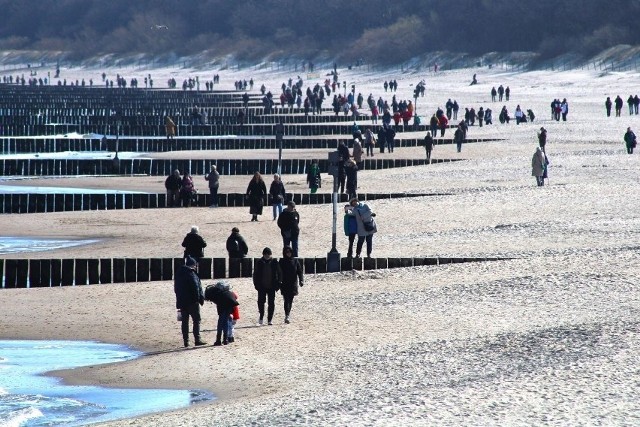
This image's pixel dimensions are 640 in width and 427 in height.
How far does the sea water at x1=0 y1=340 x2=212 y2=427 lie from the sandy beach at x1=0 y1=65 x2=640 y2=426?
384mm

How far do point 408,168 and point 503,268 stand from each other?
24.4 meters

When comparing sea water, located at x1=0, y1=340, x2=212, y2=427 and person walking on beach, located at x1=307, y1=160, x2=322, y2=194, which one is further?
person walking on beach, located at x1=307, y1=160, x2=322, y2=194

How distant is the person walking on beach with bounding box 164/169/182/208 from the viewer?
38281 mm

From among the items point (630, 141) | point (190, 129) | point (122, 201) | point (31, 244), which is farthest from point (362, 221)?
point (190, 129)

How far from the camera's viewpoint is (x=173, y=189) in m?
38.4

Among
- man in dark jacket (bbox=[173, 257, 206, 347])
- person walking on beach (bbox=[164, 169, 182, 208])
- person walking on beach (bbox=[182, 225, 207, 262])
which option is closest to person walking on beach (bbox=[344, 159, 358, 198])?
person walking on beach (bbox=[164, 169, 182, 208])

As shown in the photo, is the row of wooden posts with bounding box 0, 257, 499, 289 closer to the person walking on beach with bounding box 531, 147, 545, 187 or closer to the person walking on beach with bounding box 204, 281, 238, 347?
the person walking on beach with bounding box 204, 281, 238, 347

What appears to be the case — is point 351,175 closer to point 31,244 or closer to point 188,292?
point 31,244

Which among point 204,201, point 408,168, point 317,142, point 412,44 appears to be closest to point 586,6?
point 412,44

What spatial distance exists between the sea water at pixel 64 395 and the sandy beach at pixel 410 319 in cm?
38

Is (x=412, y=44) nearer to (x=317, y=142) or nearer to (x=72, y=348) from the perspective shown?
(x=317, y=142)

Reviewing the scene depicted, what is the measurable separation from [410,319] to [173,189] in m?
18.6

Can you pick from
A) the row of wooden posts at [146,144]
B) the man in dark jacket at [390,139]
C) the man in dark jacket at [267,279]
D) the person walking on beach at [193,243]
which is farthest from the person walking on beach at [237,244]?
the row of wooden posts at [146,144]

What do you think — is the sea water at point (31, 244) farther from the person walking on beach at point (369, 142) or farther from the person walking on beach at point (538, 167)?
the person walking on beach at point (369, 142)
